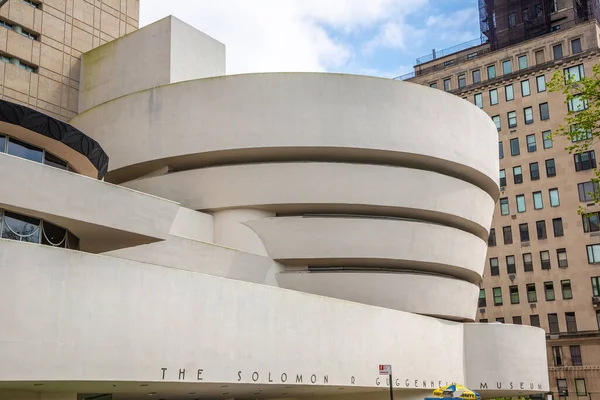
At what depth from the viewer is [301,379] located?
2356 centimetres

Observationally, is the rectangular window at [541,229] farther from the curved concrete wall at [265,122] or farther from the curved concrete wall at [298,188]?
the curved concrete wall at [298,188]

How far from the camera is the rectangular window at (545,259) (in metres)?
63.6

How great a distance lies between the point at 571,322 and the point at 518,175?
45.4 feet

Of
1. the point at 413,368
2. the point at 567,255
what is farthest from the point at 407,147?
the point at 567,255

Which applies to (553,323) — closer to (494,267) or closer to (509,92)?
(494,267)

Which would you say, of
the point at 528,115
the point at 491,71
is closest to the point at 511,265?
the point at 528,115

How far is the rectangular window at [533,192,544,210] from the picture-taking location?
214ft

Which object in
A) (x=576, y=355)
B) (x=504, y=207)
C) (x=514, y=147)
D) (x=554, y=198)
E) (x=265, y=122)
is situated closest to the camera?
(x=265, y=122)

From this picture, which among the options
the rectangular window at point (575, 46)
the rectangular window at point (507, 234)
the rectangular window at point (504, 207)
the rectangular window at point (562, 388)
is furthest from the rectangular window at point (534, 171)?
the rectangular window at point (562, 388)

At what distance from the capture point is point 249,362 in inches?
852

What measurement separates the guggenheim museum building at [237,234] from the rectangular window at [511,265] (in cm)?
2984

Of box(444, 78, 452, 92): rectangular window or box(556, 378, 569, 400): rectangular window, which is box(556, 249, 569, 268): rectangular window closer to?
box(556, 378, 569, 400): rectangular window

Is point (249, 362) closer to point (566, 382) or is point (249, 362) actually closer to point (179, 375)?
point (179, 375)

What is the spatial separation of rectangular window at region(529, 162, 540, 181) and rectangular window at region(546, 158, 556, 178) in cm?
87
